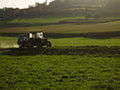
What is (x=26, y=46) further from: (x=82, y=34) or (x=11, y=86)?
(x=82, y=34)

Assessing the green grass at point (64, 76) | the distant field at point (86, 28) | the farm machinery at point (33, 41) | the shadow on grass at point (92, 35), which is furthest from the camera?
the distant field at point (86, 28)

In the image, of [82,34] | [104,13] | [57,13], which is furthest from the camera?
[57,13]

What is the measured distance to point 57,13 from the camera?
404ft

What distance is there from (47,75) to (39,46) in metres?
14.4

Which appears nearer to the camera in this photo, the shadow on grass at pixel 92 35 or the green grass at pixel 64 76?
the green grass at pixel 64 76

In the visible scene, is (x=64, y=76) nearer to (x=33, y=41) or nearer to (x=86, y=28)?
(x=33, y=41)


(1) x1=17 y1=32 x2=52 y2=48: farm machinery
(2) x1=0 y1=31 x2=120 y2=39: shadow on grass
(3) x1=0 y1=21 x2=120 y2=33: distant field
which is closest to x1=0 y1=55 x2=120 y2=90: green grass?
(1) x1=17 y1=32 x2=52 y2=48: farm machinery

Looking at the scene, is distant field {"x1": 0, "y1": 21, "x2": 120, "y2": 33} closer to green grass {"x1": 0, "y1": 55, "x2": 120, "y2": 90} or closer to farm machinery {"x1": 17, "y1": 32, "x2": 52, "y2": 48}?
farm machinery {"x1": 17, "y1": 32, "x2": 52, "y2": 48}

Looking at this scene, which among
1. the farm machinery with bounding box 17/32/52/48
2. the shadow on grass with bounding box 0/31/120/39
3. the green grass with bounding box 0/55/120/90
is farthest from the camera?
the shadow on grass with bounding box 0/31/120/39

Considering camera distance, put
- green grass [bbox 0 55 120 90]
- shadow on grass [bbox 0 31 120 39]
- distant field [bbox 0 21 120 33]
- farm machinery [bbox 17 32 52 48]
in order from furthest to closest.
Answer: distant field [bbox 0 21 120 33], shadow on grass [bbox 0 31 120 39], farm machinery [bbox 17 32 52 48], green grass [bbox 0 55 120 90]

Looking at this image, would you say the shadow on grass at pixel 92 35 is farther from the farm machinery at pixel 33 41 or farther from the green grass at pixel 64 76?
the green grass at pixel 64 76

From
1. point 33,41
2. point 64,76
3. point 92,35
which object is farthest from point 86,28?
point 64,76

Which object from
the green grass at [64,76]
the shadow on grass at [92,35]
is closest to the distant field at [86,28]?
the shadow on grass at [92,35]

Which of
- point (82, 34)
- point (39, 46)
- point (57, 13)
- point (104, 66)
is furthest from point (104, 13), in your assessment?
point (104, 66)
